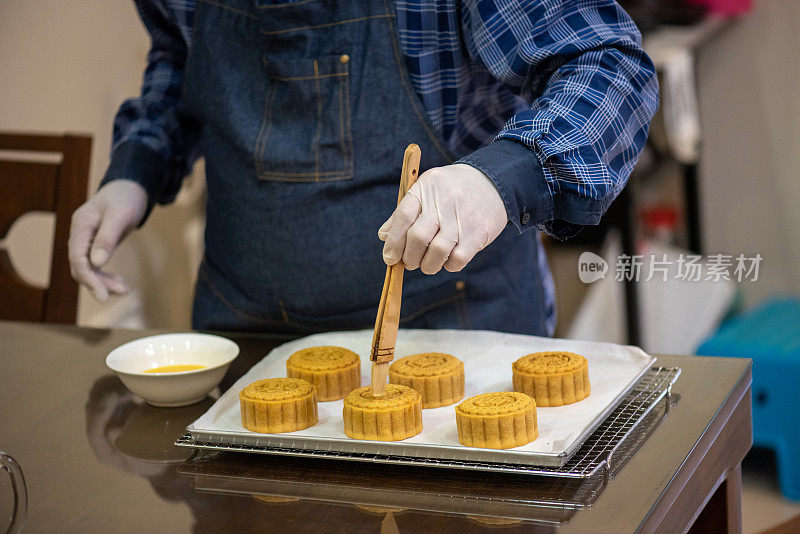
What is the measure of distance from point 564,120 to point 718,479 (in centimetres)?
44

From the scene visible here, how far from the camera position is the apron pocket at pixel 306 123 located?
1.28 m

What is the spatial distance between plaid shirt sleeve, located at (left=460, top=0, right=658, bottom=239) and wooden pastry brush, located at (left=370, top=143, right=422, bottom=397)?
0.09m

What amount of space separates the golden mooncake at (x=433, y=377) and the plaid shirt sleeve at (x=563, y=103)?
0.18 m

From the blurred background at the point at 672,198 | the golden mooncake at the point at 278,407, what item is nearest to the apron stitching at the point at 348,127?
the golden mooncake at the point at 278,407

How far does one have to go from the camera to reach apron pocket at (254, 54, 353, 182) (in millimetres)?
1280

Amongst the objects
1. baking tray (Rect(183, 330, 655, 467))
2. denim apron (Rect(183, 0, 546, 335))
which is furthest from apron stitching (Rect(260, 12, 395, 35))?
baking tray (Rect(183, 330, 655, 467))

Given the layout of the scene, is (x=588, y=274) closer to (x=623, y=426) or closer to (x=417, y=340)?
(x=417, y=340)

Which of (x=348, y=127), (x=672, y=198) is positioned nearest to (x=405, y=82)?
(x=348, y=127)

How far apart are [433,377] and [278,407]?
181 millimetres

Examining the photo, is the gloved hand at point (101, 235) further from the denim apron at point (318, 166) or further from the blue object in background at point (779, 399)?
the blue object in background at point (779, 399)

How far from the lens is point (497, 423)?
82 cm

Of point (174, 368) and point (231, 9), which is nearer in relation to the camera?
point (174, 368)

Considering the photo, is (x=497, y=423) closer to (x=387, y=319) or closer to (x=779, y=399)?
(x=387, y=319)

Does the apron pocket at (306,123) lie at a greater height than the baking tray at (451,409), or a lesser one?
greater
